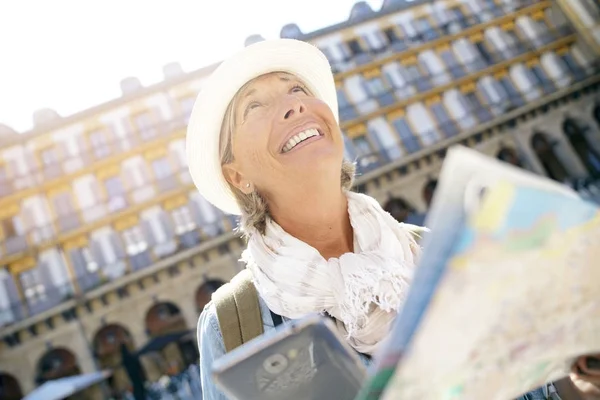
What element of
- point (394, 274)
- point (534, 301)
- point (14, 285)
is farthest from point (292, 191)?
point (14, 285)

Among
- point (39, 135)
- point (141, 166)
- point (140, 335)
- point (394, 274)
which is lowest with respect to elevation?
point (394, 274)

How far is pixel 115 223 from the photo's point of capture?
68.6ft

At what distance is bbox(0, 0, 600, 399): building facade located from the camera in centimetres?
1889

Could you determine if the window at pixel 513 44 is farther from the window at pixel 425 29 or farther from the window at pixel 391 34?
the window at pixel 391 34

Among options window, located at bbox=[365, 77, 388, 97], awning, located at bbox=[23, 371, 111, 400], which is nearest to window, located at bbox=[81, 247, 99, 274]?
awning, located at bbox=[23, 371, 111, 400]

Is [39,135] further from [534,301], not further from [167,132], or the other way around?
[534,301]

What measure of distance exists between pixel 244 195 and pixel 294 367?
1.24 m

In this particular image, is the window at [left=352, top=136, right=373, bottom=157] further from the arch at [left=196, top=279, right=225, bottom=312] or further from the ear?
the ear

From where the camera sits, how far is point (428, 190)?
923 inches

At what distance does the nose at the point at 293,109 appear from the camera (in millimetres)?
1789

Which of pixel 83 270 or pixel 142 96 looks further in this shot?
pixel 142 96

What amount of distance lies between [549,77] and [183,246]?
23347 mm

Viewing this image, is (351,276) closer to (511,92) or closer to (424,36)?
→ (511,92)

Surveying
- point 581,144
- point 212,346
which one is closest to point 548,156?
point 581,144
